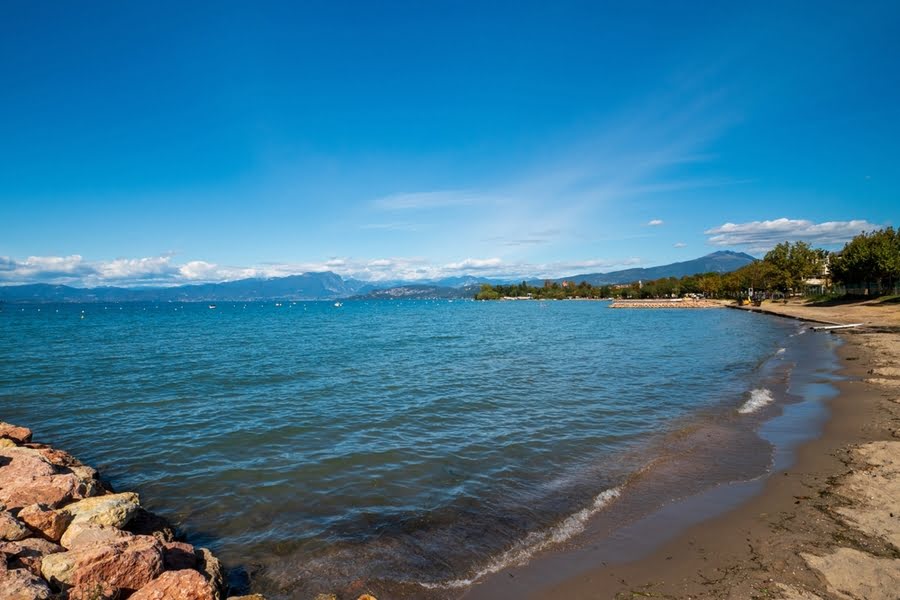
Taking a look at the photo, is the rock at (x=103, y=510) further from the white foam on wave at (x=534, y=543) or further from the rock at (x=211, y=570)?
the white foam on wave at (x=534, y=543)

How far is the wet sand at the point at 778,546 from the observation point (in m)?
7.32

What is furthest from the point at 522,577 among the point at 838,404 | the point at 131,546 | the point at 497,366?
the point at 497,366

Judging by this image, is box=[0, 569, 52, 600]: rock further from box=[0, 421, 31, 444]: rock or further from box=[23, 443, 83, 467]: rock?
box=[0, 421, 31, 444]: rock

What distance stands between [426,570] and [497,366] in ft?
81.2

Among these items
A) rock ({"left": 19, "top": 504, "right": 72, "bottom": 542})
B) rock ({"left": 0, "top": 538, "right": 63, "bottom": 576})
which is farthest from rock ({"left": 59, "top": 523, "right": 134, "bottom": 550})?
rock ({"left": 0, "top": 538, "right": 63, "bottom": 576})

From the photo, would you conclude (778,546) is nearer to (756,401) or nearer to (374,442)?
(374,442)

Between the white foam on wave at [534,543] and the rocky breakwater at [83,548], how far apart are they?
13.4ft

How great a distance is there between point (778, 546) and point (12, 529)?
44.2 feet

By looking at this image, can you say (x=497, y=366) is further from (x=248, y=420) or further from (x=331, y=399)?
(x=248, y=420)

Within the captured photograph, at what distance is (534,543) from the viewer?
9328 millimetres

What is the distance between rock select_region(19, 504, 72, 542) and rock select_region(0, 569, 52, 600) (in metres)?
2.00

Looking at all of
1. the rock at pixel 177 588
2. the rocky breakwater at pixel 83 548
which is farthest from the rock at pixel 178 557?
the rock at pixel 177 588

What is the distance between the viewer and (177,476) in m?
13.3

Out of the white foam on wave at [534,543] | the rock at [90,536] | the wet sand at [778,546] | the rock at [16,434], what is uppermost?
the rock at [90,536]
